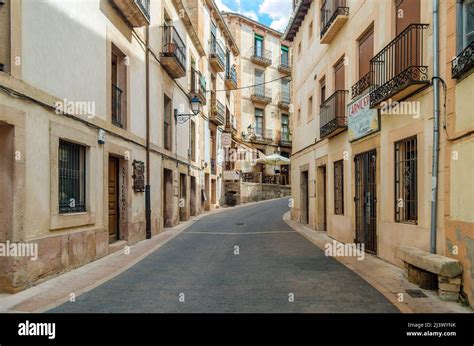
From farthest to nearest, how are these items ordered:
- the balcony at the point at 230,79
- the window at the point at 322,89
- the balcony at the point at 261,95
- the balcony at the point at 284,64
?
the balcony at the point at 284,64 → the balcony at the point at 261,95 → the balcony at the point at 230,79 → the window at the point at 322,89

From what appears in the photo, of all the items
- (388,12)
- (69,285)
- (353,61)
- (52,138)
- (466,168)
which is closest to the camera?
(466,168)

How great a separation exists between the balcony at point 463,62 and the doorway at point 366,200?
3.34 m

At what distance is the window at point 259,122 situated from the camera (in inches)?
1446

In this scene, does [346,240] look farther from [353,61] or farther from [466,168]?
[466,168]

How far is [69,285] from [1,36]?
145 inches

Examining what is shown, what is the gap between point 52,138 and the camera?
6613 mm

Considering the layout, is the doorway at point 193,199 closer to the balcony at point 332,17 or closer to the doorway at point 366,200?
the balcony at point 332,17

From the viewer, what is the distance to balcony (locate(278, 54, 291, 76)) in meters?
38.1

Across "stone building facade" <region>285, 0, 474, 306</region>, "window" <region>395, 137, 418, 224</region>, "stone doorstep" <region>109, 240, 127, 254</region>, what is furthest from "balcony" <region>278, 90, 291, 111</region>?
"window" <region>395, 137, 418, 224</region>

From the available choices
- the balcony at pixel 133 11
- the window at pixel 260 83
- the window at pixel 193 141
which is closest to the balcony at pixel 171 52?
the balcony at pixel 133 11

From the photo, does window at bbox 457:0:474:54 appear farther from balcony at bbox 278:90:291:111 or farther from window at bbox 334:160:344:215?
balcony at bbox 278:90:291:111

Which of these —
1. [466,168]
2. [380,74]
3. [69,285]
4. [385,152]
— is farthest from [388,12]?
[69,285]

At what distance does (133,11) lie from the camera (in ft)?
32.1

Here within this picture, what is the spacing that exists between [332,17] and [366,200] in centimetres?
508
